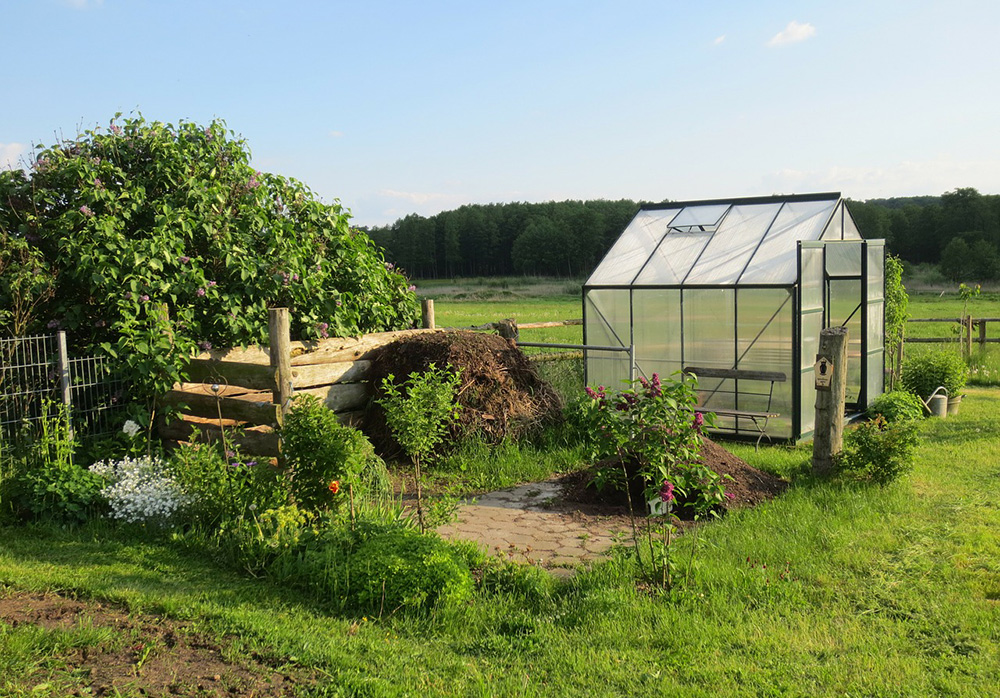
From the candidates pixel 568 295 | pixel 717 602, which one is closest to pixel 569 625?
pixel 717 602

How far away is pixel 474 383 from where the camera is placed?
9312 millimetres

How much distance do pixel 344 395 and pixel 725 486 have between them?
14.0ft

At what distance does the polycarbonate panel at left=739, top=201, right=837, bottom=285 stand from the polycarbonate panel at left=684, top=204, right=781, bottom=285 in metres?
0.13

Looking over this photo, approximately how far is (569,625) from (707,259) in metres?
7.97

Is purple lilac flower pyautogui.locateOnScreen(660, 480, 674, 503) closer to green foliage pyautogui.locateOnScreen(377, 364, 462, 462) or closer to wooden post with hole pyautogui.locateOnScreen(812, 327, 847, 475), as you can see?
green foliage pyautogui.locateOnScreen(377, 364, 462, 462)

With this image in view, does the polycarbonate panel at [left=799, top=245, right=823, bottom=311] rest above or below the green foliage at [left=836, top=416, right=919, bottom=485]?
above

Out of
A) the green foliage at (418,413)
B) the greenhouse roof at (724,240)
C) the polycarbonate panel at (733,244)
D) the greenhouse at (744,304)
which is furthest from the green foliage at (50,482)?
the polycarbonate panel at (733,244)

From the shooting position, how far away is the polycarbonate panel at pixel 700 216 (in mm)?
12492

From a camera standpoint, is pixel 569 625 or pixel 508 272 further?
pixel 508 272

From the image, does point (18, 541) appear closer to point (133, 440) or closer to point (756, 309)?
point (133, 440)

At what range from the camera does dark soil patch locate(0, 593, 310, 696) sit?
3701 mm

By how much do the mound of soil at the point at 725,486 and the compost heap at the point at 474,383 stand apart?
140 cm

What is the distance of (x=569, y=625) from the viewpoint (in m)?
4.68

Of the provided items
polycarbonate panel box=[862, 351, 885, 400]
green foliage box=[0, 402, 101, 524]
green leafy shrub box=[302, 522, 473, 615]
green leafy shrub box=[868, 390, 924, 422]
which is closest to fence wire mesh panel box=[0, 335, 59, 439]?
green foliage box=[0, 402, 101, 524]
